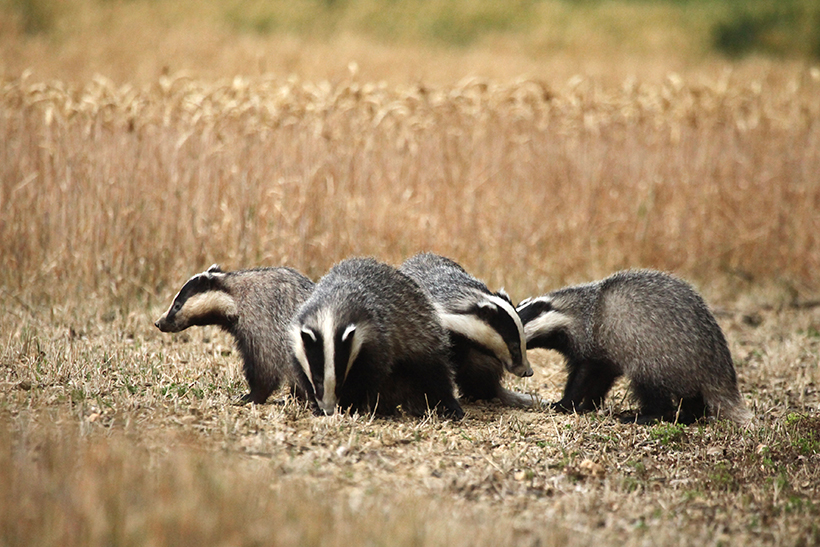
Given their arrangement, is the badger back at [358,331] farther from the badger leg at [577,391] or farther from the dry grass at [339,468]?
the badger leg at [577,391]

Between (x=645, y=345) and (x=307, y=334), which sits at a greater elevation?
(x=307, y=334)

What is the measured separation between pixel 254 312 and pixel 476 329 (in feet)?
4.56

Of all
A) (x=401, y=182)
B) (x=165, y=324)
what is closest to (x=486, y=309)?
(x=165, y=324)

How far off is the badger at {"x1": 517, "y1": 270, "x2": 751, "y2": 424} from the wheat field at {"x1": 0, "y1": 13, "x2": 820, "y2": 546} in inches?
8.7

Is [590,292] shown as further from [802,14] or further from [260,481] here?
[802,14]

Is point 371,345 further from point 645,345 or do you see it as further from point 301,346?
point 645,345

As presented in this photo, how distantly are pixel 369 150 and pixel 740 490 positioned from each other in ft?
18.6

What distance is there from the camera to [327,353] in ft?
15.3

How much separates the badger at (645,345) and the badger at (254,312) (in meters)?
1.62

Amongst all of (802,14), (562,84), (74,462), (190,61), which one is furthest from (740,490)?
(802,14)

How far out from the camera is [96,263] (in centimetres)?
749

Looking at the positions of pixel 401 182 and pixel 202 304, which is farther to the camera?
pixel 401 182

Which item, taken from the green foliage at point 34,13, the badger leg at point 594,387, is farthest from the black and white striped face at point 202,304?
the green foliage at point 34,13

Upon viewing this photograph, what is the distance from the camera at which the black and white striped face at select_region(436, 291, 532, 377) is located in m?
5.36
